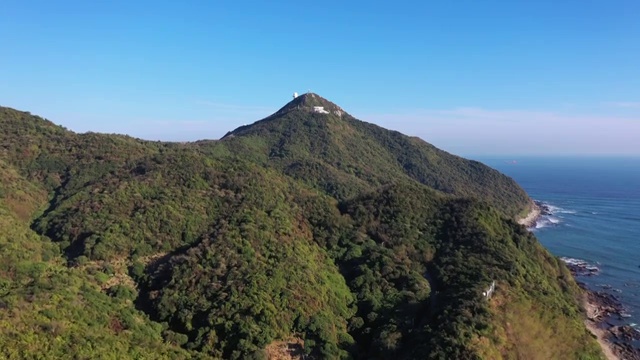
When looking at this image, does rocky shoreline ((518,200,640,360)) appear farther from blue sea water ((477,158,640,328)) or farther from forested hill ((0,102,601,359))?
forested hill ((0,102,601,359))

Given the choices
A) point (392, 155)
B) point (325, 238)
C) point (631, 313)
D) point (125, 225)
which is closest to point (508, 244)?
point (631, 313)

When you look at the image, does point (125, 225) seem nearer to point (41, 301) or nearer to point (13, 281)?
point (13, 281)

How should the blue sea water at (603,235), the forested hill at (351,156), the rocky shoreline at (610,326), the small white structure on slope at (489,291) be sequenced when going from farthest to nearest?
1. the forested hill at (351,156)
2. the blue sea water at (603,235)
3. the rocky shoreline at (610,326)
4. the small white structure on slope at (489,291)

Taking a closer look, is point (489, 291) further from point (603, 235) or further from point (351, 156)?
point (351, 156)

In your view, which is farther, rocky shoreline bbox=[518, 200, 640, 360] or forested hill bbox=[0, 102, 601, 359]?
rocky shoreline bbox=[518, 200, 640, 360]

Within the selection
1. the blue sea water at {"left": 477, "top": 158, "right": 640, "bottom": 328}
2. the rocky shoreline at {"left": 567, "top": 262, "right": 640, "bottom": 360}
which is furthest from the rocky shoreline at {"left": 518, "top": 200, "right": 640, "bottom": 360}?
the blue sea water at {"left": 477, "top": 158, "right": 640, "bottom": 328}

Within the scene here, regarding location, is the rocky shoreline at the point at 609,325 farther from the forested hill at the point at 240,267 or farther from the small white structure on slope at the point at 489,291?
the small white structure on slope at the point at 489,291

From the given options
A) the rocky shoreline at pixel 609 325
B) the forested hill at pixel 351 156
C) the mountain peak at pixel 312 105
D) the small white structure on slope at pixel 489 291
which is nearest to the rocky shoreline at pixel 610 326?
the rocky shoreline at pixel 609 325
